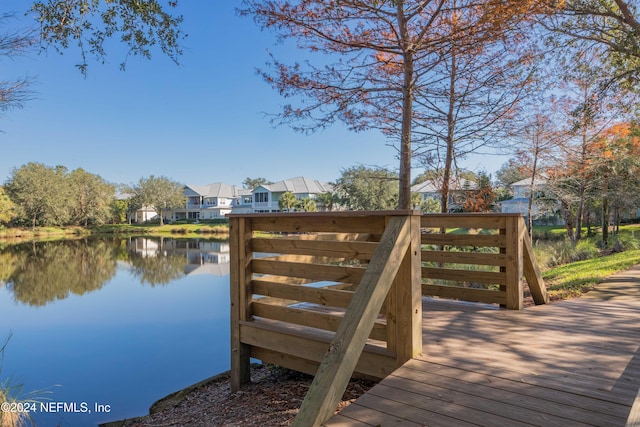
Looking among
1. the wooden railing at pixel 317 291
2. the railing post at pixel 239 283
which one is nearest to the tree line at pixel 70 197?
the railing post at pixel 239 283

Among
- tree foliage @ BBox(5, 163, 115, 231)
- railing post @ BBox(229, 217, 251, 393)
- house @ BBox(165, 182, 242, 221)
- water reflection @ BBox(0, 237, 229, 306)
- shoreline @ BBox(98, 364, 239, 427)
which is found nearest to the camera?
railing post @ BBox(229, 217, 251, 393)

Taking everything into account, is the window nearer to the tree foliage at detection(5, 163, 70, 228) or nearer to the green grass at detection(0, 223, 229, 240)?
the green grass at detection(0, 223, 229, 240)

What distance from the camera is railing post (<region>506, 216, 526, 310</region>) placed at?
4.04 m

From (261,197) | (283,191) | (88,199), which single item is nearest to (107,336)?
(283,191)

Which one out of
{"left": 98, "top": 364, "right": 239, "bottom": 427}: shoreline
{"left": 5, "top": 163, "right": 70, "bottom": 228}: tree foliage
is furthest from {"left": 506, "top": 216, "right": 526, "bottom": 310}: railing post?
{"left": 5, "top": 163, "right": 70, "bottom": 228}: tree foliage

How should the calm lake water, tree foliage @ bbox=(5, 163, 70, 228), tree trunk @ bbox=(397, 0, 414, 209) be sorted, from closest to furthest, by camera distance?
the calm lake water, tree trunk @ bbox=(397, 0, 414, 209), tree foliage @ bbox=(5, 163, 70, 228)

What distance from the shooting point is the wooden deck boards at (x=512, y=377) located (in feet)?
6.11

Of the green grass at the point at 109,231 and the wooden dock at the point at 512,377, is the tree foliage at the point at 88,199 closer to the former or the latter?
the green grass at the point at 109,231

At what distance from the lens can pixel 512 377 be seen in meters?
2.28

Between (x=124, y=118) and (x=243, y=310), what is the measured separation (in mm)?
52123

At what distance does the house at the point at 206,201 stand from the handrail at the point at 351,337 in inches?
2362

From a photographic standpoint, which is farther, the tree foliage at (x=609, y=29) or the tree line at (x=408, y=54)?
the tree foliage at (x=609, y=29)

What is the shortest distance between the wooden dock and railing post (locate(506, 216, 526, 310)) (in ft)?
1.25

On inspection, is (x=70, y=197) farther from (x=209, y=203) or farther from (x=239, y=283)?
(x=239, y=283)
